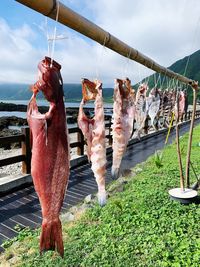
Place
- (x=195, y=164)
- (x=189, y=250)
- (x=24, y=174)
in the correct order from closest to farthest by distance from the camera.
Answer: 1. (x=189, y=250)
2. (x=24, y=174)
3. (x=195, y=164)

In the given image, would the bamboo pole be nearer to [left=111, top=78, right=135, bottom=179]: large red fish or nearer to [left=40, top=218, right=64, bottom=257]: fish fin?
[left=111, top=78, right=135, bottom=179]: large red fish

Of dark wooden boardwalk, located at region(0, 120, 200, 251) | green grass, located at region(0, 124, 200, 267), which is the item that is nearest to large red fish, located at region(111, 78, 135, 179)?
green grass, located at region(0, 124, 200, 267)

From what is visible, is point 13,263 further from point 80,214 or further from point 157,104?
point 157,104

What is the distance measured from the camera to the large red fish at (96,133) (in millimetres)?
2986

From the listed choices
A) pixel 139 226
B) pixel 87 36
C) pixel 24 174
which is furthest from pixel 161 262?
pixel 24 174

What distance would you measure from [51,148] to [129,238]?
140 inches

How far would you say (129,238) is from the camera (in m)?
5.20

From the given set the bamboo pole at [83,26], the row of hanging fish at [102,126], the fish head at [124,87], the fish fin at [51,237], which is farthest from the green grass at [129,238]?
the bamboo pole at [83,26]

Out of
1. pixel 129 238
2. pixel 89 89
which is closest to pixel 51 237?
pixel 89 89

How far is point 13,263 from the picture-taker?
4.88m

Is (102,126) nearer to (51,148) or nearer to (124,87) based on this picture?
(124,87)

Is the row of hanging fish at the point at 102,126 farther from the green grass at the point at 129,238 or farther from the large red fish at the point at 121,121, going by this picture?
the green grass at the point at 129,238

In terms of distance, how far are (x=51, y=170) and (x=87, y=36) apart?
1297 millimetres

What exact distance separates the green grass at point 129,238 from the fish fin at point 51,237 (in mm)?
2700
